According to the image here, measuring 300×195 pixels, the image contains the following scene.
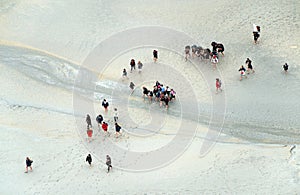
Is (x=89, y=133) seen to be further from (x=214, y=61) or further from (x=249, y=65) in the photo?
(x=249, y=65)

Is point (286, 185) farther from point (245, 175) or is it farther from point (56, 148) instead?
point (56, 148)

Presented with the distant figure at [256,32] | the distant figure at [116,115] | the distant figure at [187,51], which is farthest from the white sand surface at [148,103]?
the distant figure at [256,32]

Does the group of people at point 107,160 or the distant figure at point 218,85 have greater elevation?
the distant figure at point 218,85

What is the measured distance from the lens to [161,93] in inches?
1483

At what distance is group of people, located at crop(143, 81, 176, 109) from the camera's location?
3762 centimetres

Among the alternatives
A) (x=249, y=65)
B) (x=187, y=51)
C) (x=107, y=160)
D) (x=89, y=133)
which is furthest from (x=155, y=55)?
(x=107, y=160)

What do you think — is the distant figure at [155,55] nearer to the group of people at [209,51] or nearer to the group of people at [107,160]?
the group of people at [209,51]

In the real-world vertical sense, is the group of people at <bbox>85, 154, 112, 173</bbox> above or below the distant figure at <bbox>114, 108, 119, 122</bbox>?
below

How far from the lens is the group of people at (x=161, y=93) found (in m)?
37.6

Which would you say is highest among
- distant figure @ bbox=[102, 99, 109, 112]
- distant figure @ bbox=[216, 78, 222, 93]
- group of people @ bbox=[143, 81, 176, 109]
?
distant figure @ bbox=[216, 78, 222, 93]

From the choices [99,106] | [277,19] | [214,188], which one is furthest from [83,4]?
[214,188]

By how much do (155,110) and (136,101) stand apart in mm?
1673

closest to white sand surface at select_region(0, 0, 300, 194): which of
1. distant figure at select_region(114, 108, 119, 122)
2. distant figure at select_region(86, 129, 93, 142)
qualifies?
distant figure at select_region(114, 108, 119, 122)

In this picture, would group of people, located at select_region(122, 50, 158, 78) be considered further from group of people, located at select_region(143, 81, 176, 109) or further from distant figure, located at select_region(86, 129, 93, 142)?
distant figure, located at select_region(86, 129, 93, 142)
